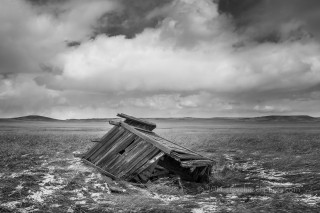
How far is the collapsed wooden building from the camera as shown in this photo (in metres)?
9.73

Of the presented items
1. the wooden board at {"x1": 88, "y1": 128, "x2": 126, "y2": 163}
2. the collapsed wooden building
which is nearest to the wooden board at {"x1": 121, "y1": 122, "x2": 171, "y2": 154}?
the collapsed wooden building

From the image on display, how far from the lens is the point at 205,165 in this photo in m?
10.5

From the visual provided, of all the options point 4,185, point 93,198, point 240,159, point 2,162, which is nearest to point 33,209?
point 93,198

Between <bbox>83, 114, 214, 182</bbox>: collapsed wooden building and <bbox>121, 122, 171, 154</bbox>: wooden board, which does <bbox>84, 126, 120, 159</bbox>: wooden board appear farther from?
<bbox>121, 122, 171, 154</bbox>: wooden board

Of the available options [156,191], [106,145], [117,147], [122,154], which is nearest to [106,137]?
[106,145]

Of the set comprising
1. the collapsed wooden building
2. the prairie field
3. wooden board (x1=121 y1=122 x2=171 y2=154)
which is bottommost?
the prairie field

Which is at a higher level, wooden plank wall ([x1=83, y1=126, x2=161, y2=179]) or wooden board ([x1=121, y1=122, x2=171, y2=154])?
wooden board ([x1=121, y1=122, x2=171, y2=154])

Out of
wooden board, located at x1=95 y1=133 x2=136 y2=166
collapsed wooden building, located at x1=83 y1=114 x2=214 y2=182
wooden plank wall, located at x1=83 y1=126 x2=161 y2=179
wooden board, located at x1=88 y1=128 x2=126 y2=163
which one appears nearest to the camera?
collapsed wooden building, located at x1=83 y1=114 x2=214 y2=182

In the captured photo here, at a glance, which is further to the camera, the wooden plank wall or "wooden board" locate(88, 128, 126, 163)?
"wooden board" locate(88, 128, 126, 163)

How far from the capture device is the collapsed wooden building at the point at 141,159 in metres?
9.73

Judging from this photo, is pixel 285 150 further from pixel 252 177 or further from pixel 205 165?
pixel 205 165

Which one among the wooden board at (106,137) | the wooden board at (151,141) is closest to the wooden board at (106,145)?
the wooden board at (106,137)

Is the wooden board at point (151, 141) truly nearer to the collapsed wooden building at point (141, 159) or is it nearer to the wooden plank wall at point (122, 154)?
the collapsed wooden building at point (141, 159)

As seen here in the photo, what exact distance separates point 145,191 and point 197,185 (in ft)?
7.55
